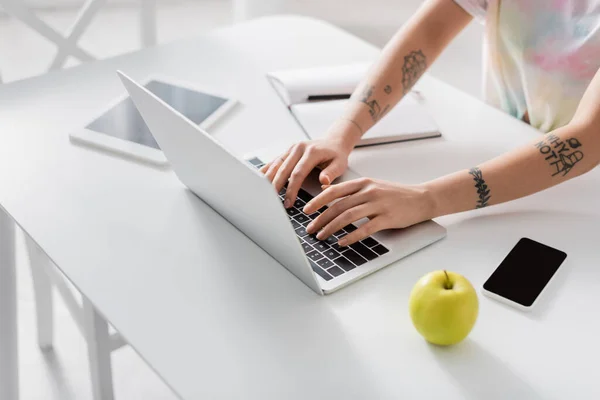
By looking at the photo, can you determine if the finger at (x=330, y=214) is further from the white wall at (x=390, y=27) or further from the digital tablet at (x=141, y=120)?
the white wall at (x=390, y=27)

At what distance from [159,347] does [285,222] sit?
8.5 inches

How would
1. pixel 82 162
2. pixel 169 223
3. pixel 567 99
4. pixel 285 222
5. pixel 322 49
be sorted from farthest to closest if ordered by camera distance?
pixel 322 49 < pixel 567 99 < pixel 82 162 < pixel 169 223 < pixel 285 222

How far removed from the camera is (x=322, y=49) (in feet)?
5.55

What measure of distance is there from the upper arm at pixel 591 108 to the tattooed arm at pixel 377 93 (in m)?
0.33

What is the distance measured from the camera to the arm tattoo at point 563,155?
1.23 metres

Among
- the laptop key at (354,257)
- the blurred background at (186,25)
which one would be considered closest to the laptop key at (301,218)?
the laptop key at (354,257)

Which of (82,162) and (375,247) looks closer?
(375,247)

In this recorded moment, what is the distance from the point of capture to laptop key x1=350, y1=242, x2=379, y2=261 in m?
1.08

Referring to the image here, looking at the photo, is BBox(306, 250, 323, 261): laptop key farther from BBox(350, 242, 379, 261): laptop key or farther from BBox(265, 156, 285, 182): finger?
BBox(265, 156, 285, 182): finger

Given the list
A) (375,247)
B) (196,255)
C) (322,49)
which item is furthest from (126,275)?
(322,49)

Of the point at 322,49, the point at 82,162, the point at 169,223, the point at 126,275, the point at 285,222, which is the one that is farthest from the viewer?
the point at 322,49

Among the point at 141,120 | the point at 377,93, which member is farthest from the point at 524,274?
the point at 141,120

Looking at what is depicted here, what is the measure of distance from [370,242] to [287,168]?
7.9 inches

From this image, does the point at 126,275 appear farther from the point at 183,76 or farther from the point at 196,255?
the point at 183,76
